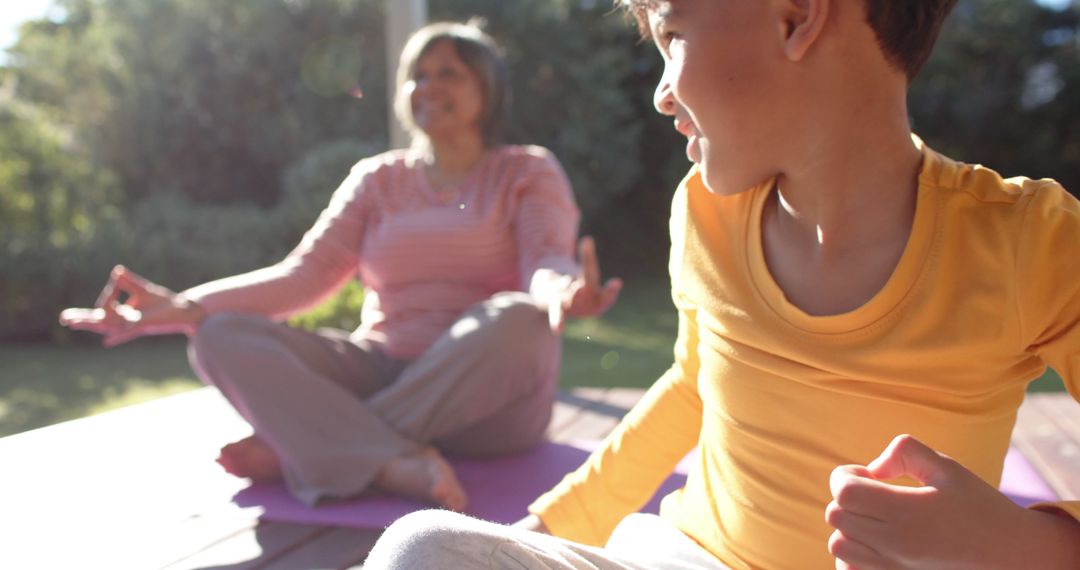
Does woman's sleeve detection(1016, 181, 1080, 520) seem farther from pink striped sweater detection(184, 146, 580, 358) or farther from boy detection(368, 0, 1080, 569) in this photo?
pink striped sweater detection(184, 146, 580, 358)

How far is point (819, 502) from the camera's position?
0.95 m

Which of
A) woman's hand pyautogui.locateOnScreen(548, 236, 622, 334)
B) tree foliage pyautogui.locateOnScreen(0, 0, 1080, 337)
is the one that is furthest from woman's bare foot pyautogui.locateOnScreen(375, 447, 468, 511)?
tree foliage pyautogui.locateOnScreen(0, 0, 1080, 337)

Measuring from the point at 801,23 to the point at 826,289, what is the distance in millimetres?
276

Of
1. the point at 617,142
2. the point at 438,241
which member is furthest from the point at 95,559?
the point at 617,142

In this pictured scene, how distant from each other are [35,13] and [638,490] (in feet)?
51.3

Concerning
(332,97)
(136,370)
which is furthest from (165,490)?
(332,97)

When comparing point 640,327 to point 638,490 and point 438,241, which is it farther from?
point 638,490

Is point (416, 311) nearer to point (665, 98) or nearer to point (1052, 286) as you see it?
point (665, 98)

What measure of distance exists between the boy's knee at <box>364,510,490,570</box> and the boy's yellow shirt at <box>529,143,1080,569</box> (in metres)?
0.35

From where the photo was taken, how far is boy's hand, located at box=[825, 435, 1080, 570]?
0.71 metres

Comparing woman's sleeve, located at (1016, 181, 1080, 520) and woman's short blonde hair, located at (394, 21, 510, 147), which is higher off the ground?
woman's short blonde hair, located at (394, 21, 510, 147)

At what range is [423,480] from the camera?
205cm

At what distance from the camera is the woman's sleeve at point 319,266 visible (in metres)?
2.51

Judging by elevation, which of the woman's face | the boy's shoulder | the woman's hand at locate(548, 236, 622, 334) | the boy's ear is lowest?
the woman's hand at locate(548, 236, 622, 334)
